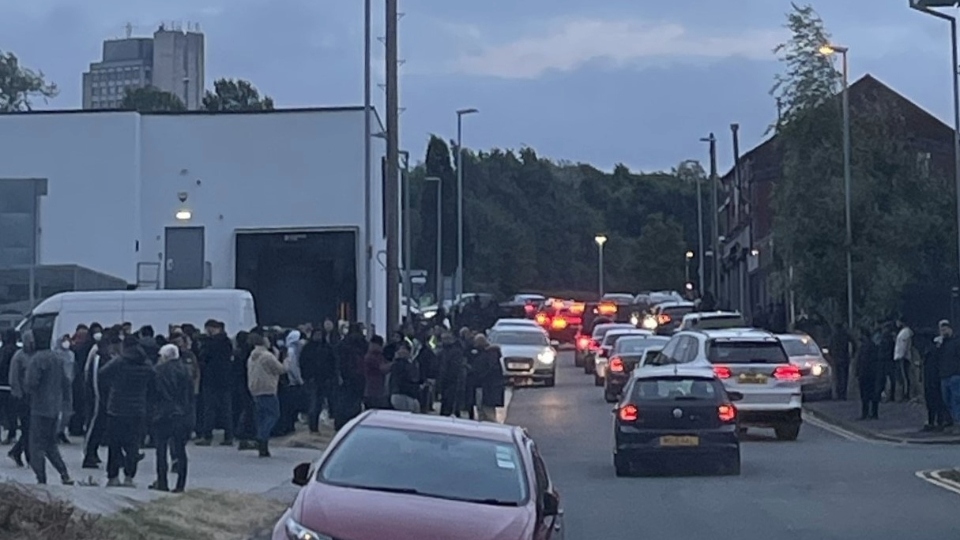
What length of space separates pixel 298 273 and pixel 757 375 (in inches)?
813

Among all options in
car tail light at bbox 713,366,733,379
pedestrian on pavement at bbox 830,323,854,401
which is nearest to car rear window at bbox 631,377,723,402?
car tail light at bbox 713,366,733,379

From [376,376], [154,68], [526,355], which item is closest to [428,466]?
[376,376]

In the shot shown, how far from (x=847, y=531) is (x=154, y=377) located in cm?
761

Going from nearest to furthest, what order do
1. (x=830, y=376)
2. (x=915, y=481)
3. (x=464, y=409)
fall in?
(x=915, y=481)
(x=464, y=409)
(x=830, y=376)

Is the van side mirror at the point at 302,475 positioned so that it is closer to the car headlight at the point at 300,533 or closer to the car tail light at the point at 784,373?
the car headlight at the point at 300,533

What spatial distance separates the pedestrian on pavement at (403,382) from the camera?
2664 centimetres

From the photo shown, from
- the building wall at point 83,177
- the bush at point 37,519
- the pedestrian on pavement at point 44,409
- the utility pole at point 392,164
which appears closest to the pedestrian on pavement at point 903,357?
the utility pole at point 392,164

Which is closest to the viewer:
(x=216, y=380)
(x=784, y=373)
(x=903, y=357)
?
(x=216, y=380)

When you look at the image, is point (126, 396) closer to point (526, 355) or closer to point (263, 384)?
point (263, 384)

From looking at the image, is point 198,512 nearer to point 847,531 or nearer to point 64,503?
point 64,503

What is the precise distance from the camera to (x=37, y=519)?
13.1 meters

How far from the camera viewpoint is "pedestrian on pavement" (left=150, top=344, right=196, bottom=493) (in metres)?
19.4

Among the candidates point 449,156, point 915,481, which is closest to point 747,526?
point 915,481

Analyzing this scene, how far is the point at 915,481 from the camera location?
22.3 meters
